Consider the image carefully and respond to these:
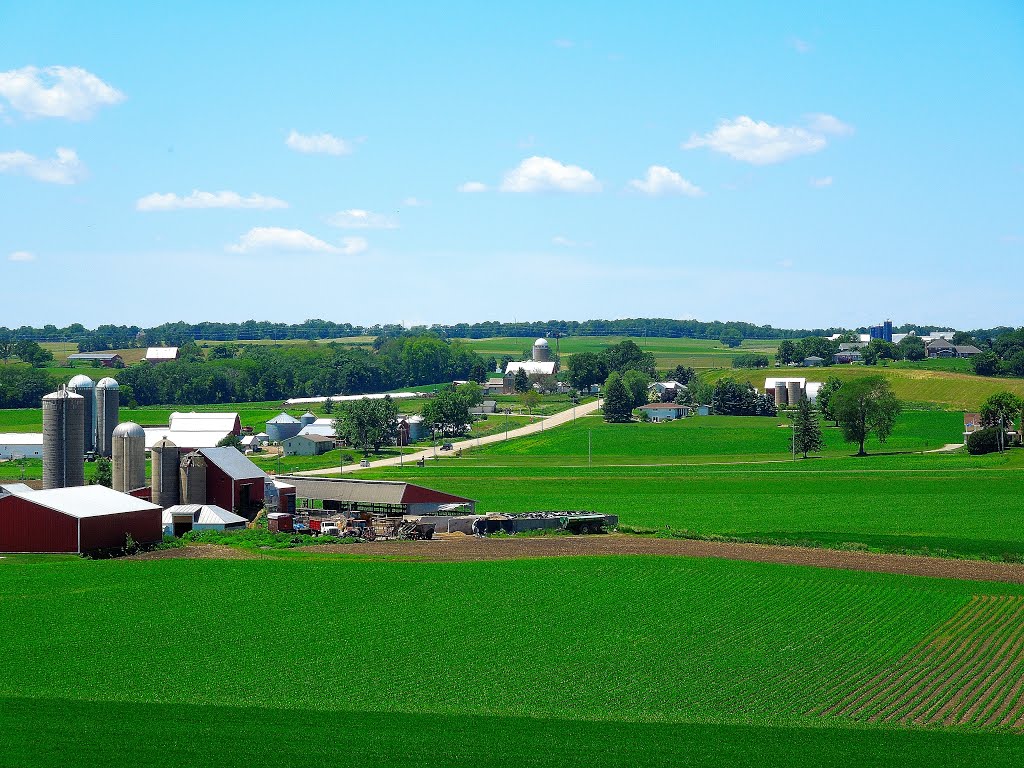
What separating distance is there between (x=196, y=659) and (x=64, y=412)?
43.6m

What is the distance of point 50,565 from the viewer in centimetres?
4900

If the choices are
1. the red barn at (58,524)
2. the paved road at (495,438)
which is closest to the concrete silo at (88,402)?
the paved road at (495,438)

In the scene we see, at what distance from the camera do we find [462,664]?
31.1m

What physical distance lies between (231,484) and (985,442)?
68050 millimetres

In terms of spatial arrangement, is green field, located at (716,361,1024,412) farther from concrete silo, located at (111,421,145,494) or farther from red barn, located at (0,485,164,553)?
red barn, located at (0,485,164,553)

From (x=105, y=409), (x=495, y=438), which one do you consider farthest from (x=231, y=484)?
(x=495, y=438)

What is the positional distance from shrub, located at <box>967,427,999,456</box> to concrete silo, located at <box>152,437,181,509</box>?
70.0m

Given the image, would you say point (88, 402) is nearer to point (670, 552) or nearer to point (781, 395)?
point (670, 552)

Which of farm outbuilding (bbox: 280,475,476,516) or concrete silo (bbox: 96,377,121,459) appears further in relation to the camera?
concrete silo (bbox: 96,377,121,459)

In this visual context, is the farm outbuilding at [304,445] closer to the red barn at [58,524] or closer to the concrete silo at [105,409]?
the concrete silo at [105,409]

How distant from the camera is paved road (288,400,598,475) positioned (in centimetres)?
10422

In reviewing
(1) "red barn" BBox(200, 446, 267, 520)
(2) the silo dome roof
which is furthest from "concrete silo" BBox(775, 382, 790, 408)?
(2) the silo dome roof

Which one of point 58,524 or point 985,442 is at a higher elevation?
point 985,442

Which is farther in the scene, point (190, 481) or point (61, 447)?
point (61, 447)
